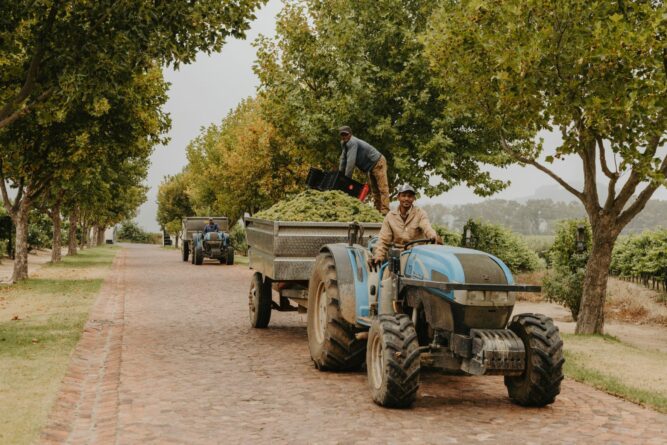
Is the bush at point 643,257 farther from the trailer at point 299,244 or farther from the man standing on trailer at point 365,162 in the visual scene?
the trailer at point 299,244

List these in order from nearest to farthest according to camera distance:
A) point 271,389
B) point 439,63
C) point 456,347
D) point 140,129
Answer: point 456,347 < point 271,389 < point 439,63 < point 140,129

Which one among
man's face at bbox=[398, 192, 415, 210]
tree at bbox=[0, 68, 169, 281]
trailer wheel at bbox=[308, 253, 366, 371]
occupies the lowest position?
trailer wheel at bbox=[308, 253, 366, 371]

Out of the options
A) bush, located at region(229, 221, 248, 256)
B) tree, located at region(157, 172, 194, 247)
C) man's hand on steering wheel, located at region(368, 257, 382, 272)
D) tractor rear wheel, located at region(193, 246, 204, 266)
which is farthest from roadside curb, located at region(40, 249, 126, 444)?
tree, located at region(157, 172, 194, 247)

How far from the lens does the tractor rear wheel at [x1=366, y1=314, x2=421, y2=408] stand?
6613 mm

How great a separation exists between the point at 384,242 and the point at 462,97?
674cm

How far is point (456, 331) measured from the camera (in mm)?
6754

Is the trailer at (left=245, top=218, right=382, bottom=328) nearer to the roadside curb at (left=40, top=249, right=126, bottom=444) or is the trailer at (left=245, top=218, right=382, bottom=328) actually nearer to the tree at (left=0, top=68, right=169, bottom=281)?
the roadside curb at (left=40, top=249, right=126, bottom=444)

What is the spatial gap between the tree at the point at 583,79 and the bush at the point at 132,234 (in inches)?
Result: 4167

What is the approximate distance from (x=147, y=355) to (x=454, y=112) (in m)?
7.75

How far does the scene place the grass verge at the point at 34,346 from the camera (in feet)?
21.0

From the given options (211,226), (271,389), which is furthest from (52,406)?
(211,226)

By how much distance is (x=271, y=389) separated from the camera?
7789 millimetres

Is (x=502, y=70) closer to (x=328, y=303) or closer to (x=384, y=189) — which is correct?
(x=384, y=189)

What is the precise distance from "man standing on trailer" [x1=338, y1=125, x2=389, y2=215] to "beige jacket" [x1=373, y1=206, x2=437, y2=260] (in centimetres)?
343
